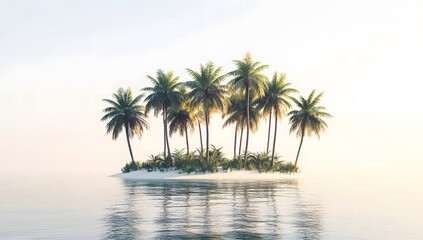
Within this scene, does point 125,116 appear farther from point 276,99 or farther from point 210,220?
point 210,220

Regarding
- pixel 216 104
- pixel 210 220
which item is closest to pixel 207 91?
pixel 216 104

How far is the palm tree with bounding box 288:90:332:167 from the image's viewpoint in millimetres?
78750

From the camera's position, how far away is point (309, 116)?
78875mm

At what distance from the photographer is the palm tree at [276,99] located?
250 feet

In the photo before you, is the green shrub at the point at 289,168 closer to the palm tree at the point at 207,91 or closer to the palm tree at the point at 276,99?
the palm tree at the point at 276,99

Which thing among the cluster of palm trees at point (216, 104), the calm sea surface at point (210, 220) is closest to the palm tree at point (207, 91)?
the cluster of palm trees at point (216, 104)

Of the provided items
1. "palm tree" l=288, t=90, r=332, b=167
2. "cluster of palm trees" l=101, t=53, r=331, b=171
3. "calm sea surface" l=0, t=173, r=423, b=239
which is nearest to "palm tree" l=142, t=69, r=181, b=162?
"cluster of palm trees" l=101, t=53, r=331, b=171

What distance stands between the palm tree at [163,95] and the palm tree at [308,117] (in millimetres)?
18694

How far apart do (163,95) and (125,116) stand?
8.63 metres

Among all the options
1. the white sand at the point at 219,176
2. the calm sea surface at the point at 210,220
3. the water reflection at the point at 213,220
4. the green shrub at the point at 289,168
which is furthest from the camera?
the green shrub at the point at 289,168
